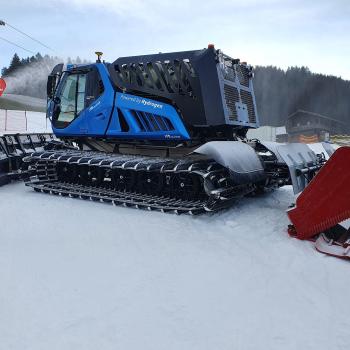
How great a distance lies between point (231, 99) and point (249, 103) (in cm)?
99

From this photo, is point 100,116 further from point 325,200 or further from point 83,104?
point 325,200

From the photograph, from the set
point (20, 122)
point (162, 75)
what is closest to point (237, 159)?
point (162, 75)

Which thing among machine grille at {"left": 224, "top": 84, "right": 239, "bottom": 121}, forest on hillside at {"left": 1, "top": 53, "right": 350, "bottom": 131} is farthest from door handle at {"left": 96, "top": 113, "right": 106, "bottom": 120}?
forest on hillside at {"left": 1, "top": 53, "right": 350, "bottom": 131}

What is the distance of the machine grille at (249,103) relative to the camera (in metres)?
7.60

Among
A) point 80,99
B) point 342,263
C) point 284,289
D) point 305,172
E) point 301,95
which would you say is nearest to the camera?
point 284,289

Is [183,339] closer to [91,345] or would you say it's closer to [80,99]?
[91,345]

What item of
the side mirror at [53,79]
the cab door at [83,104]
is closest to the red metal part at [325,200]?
the cab door at [83,104]

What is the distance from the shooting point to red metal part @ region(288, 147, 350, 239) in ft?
14.1

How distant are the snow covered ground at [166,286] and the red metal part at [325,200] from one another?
0.26 meters

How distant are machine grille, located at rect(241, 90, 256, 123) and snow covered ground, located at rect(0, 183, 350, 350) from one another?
2.80 m

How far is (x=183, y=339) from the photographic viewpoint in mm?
2619

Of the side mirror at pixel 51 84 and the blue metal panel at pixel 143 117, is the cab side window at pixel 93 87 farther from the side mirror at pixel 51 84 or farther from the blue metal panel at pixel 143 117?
the side mirror at pixel 51 84

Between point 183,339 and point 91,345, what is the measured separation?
22.2 inches

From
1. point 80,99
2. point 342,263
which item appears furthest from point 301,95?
point 342,263
